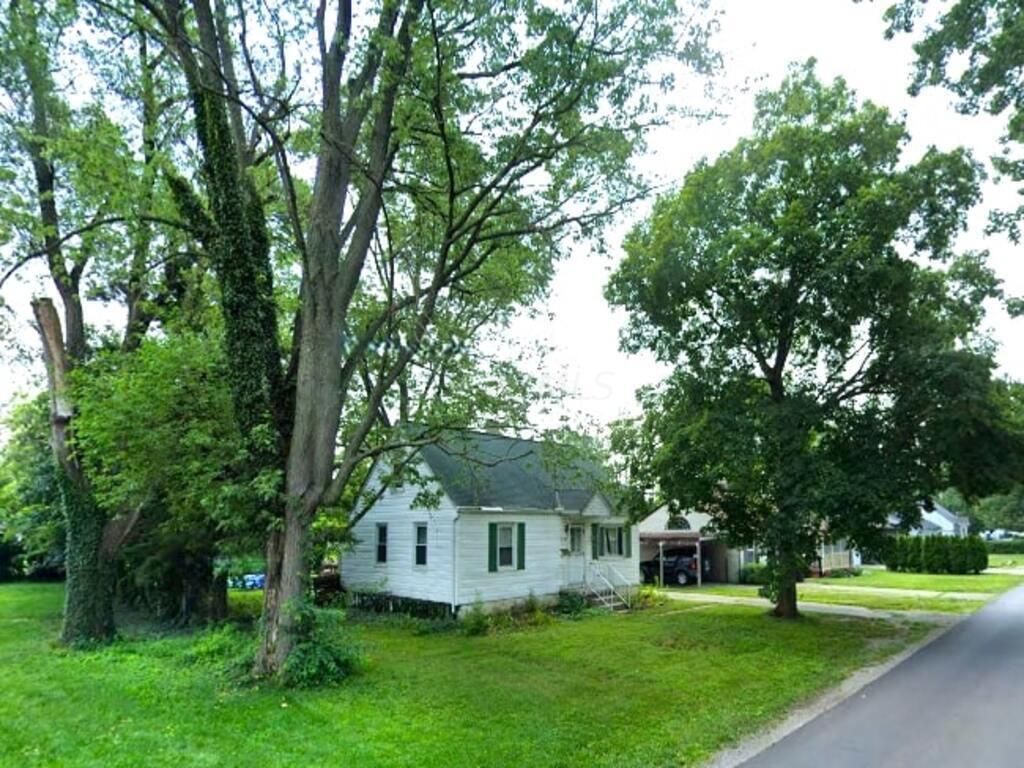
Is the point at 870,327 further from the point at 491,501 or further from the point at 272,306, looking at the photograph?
the point at 272,306

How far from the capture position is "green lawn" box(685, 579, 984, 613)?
20.3m

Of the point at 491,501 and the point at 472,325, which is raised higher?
the point at 472,325

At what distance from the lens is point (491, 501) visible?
18.2m

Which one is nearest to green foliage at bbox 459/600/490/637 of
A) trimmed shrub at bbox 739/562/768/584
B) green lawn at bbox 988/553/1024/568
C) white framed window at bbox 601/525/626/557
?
white framed window at bbox 601/525/626/557

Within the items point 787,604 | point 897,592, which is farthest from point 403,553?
point 897,592

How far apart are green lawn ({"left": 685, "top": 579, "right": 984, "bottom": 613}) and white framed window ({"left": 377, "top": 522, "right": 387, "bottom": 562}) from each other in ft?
40.9

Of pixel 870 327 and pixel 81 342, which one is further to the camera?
pixel 870 327

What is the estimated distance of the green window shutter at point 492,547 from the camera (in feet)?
58.0

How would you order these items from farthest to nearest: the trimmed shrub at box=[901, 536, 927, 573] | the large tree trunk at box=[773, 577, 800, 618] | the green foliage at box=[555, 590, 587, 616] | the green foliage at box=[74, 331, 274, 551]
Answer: the trimmed shrub at box=[901, 536, 927, 573]
the green foliage at box=[555, 590, 587, 616]
the large tree trunk at box=[773, 577, 800, 618]
the green foliage at box=[74, 331, 274, 551]

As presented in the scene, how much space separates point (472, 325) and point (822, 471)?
8222 mm

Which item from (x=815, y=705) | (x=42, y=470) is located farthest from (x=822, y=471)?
(x=42, y=470)

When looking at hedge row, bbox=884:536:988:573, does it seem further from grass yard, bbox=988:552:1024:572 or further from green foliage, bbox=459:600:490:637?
green foliage, bbox=459:600:490:637

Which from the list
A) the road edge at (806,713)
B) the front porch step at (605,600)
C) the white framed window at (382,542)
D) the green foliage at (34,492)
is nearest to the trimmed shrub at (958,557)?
the front porch step at (605,600)

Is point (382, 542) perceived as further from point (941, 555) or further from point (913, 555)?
point (941, 555)
